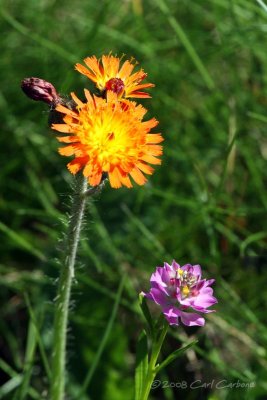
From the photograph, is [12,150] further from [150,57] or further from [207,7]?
[207,7]

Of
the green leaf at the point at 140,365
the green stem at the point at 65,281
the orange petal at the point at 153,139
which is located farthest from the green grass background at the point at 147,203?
the orange petal at the point at 153,139

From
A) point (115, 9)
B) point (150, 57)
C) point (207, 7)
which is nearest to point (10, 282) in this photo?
point (150, 57)

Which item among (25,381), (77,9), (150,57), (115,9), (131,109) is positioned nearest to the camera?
(131,109)

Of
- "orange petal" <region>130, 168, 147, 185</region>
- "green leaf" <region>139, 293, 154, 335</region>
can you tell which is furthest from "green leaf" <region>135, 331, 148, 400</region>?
"orange petal" <region>130, 168, 147, 185</region>

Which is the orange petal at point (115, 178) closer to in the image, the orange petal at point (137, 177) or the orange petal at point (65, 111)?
the orange petal at point (137, 177)

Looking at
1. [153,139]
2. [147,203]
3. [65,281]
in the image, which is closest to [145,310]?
[65,281]

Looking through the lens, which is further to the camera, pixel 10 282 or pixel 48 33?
pixel 48 33
